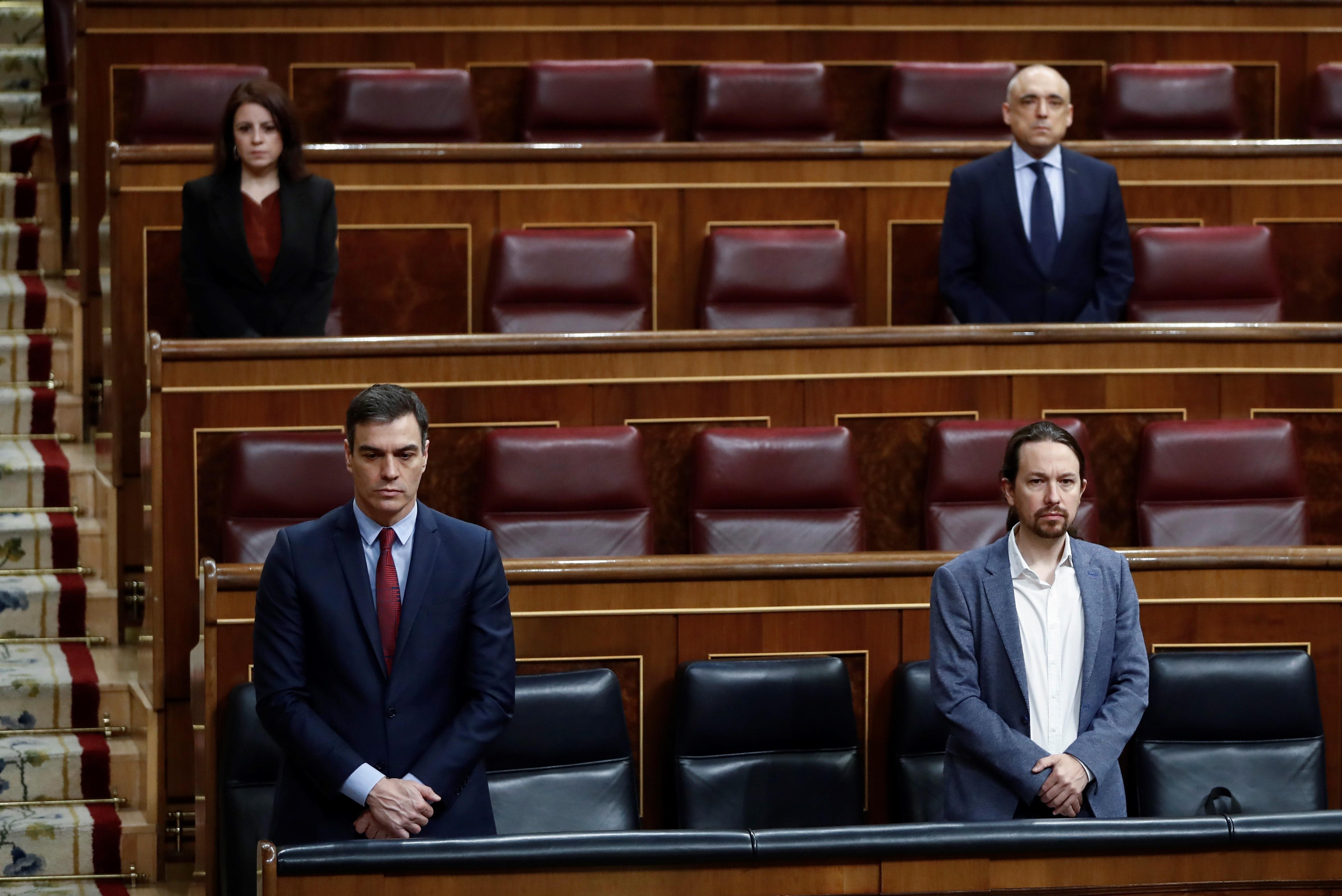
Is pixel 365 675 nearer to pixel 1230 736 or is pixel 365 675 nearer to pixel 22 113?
pixel 1230 736

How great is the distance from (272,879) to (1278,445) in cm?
104

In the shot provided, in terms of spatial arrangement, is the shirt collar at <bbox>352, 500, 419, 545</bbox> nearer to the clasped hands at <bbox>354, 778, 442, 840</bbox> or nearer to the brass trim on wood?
the clasped hands at <bbox>354, 778, 442, 840</bbox>

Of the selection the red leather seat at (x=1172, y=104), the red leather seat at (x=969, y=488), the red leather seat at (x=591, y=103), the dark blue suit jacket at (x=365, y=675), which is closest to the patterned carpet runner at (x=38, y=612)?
the dark blue suit jacket at (x=365, y=675)

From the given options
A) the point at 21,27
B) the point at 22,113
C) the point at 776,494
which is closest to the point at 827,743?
the point at 776,494

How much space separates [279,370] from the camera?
141 centimetres

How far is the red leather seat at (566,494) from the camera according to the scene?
1.40 meters

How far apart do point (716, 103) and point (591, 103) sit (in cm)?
15

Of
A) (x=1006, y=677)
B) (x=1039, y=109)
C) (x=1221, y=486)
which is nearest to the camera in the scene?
(x=1006, y=677)

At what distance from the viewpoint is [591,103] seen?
1.99 meters

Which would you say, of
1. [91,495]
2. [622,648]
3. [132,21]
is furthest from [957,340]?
[132,21]

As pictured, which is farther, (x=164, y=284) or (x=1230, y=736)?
(x=164, y=284)

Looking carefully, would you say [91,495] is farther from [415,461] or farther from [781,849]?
[781,849]

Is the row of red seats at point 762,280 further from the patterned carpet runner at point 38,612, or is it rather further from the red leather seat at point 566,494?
the patterned carpet runner at point 38,612

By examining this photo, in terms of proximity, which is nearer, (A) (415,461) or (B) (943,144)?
(A) (415,461)
